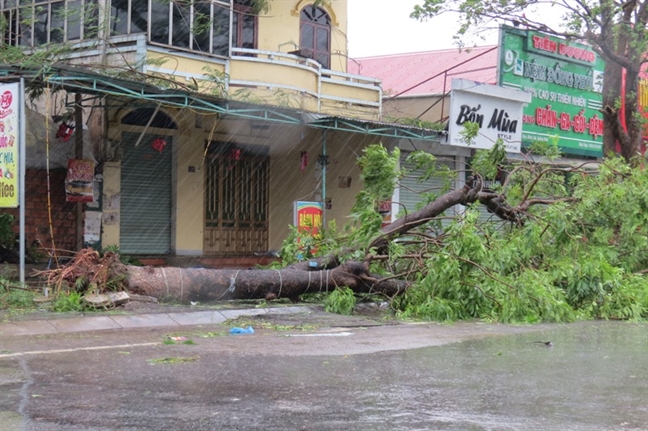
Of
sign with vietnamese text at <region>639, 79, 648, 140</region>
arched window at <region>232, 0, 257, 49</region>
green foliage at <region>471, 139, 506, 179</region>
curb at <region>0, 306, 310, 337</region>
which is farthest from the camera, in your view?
sign with vietnamese text at <region>639, 79, 648, 140</region>

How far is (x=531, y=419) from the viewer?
18.0ft

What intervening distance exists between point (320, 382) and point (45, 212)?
10724mm

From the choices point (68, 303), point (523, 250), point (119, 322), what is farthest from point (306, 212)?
point (119, 322)

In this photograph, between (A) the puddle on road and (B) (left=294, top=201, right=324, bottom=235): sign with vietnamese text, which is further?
(B) (left=294, top=201, right=324, bottom=235): sign with vietnamese text

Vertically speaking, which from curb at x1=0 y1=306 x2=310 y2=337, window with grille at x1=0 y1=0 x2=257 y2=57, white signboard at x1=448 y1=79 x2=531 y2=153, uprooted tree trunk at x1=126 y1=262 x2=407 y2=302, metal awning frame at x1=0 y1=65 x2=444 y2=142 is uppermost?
window with grille at x1=0 y1=0 x2=257 y2=57

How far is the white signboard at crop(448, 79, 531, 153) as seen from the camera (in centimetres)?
2020

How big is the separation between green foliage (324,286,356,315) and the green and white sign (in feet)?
41.8

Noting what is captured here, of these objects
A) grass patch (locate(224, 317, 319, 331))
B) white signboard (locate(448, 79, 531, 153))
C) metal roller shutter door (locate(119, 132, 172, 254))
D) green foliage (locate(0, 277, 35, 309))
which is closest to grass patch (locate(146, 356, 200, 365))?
grass patch (locate(224, 317, 319, 331))

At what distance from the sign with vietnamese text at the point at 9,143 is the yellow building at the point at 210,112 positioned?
5.68 ft

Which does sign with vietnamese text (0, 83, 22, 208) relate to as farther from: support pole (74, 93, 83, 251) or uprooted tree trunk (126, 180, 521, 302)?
support pole (74, 93, 83, 251)

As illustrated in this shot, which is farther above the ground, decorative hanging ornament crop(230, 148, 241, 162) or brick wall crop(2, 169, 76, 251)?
decorative hanging ornament crop(230, 148, 241, 162)

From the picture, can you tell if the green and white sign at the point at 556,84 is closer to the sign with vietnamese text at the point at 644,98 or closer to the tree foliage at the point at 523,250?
the sign with vietnamese text at the point at 644,98

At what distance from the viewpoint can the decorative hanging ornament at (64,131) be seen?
590 inches

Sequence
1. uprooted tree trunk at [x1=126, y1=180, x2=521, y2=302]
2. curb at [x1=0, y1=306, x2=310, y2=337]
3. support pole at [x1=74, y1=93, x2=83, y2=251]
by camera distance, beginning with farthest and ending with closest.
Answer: support pole at [x1=74, y1=93, x2=83, y2=251] → uprooted tree trunk at [x1=126, y1=180, x2=521, y2=302] → curb at [x1=0, y1=306, x2=310, y2=337]
